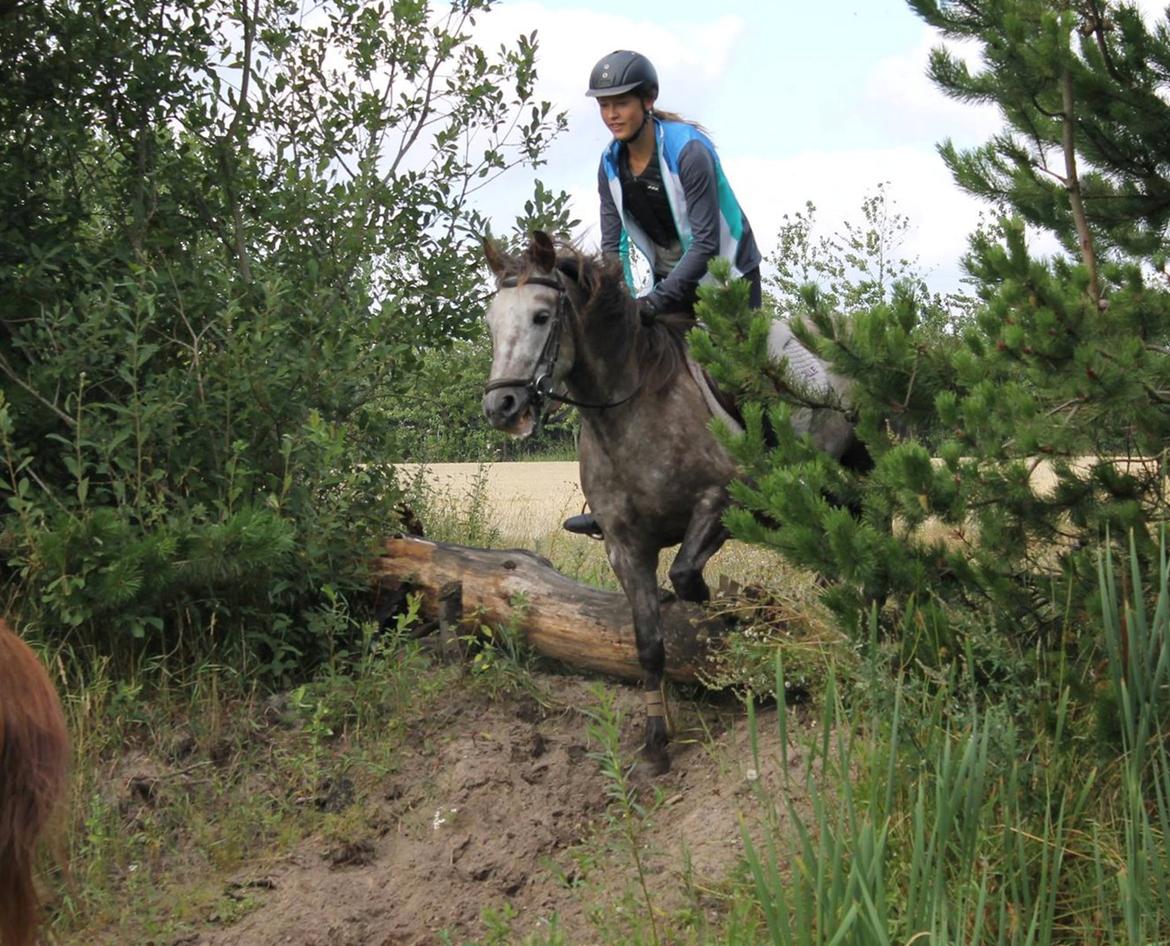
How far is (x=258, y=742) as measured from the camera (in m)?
6.62

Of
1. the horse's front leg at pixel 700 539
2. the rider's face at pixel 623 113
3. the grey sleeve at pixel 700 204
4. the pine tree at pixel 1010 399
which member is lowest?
the horse's front leg at pixel 700 539

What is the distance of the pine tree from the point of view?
4.41 metres

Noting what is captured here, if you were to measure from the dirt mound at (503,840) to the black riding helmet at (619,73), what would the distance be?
9.01 ft

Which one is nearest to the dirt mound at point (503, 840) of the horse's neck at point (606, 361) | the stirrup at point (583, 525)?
the stirrup at point (583, 525)

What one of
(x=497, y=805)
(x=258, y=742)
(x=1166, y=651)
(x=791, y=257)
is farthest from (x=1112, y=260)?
(x=791, y=257)

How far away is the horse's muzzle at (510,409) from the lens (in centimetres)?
593

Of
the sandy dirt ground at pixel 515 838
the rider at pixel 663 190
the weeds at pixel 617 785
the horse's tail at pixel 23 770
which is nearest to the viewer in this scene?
the horse's tail at pixel 23 770

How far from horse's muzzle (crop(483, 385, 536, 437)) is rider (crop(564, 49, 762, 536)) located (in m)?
1.05

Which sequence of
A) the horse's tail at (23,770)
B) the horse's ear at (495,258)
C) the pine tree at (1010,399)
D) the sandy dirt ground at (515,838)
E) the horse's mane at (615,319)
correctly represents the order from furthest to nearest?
the horse's mane at (615,319) → the horse's ear at (495,258) → the sandy dirt ground at (515,838) → the pine tree at (1010,399) → the horse's tail at (23,770)

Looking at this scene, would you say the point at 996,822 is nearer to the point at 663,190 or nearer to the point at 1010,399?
the point at 1010,399

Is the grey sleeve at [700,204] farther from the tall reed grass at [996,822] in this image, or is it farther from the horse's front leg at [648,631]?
the tall reed grass at [996,822]

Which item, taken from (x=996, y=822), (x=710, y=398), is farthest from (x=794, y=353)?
(x=996, y=822)

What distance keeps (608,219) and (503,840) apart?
3.00 metres

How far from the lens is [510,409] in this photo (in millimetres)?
5957
